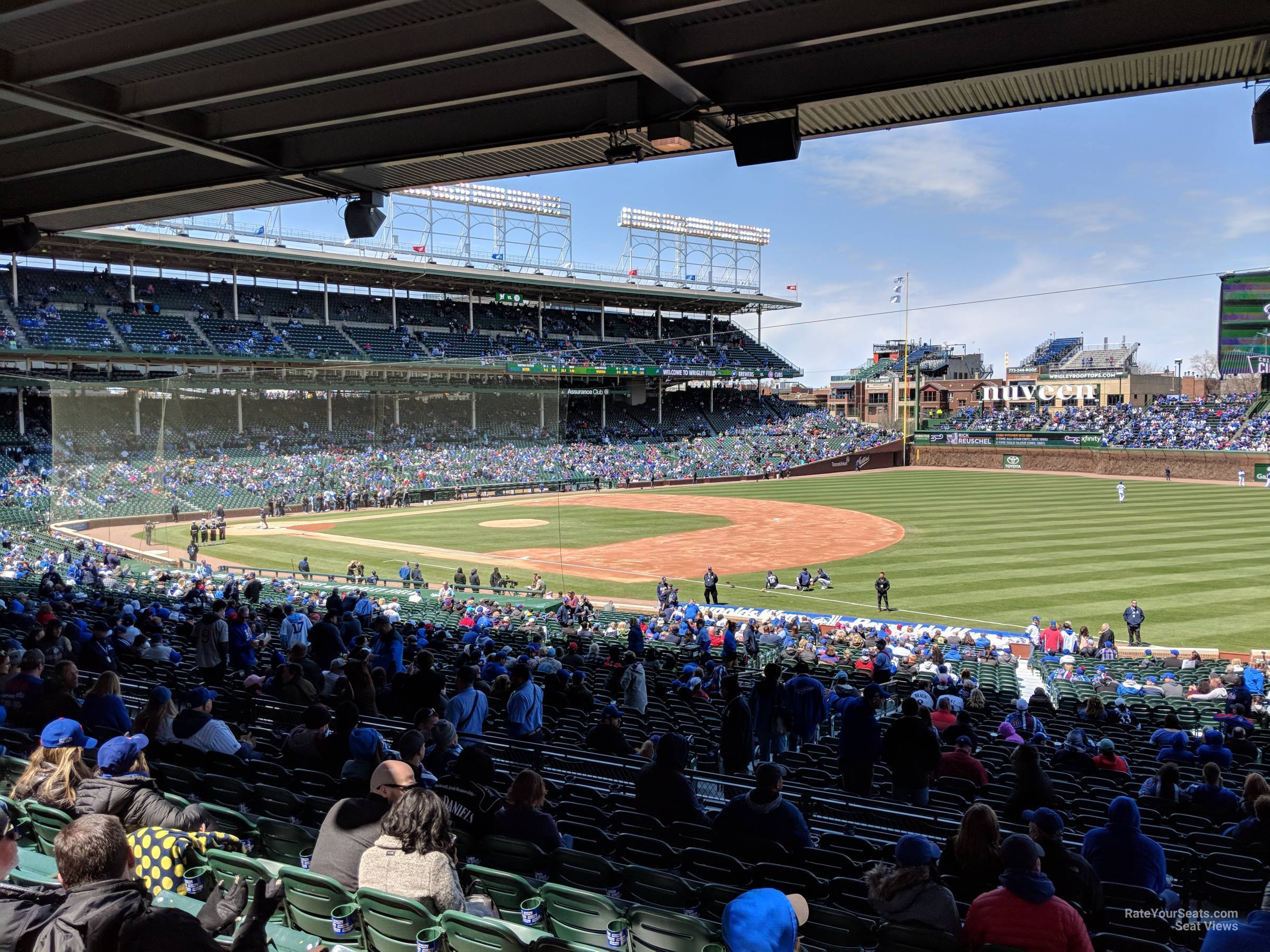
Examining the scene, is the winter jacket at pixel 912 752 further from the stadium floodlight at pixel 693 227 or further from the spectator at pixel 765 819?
the stadium floodlight at pixel 693 227

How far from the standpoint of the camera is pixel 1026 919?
3764 mm

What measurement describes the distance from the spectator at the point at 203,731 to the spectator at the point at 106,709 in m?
0.60

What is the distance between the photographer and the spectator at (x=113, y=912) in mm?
2943

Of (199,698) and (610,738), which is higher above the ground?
(199,698)

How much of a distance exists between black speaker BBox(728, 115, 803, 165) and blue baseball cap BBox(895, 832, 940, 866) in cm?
630

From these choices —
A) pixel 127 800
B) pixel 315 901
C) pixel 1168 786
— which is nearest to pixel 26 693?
pixel 127 800

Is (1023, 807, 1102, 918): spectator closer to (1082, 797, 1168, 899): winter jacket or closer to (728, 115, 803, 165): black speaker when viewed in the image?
(1082, 797, 1168, 899): winter jacket

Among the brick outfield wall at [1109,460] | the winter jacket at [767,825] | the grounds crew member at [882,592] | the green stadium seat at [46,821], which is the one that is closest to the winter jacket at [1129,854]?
the winter jacket at [767,825]

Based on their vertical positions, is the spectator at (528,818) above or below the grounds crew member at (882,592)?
above

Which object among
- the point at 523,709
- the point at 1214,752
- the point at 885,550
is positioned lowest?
the point at 885,550

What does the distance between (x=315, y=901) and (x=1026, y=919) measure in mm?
3230

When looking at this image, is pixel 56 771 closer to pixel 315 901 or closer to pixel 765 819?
pixel 315 901

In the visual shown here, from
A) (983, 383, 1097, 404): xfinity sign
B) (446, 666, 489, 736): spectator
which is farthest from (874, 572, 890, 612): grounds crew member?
(983, 383, 1097, 404): xfinity sign

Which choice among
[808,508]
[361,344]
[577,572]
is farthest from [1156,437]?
[361,344]
